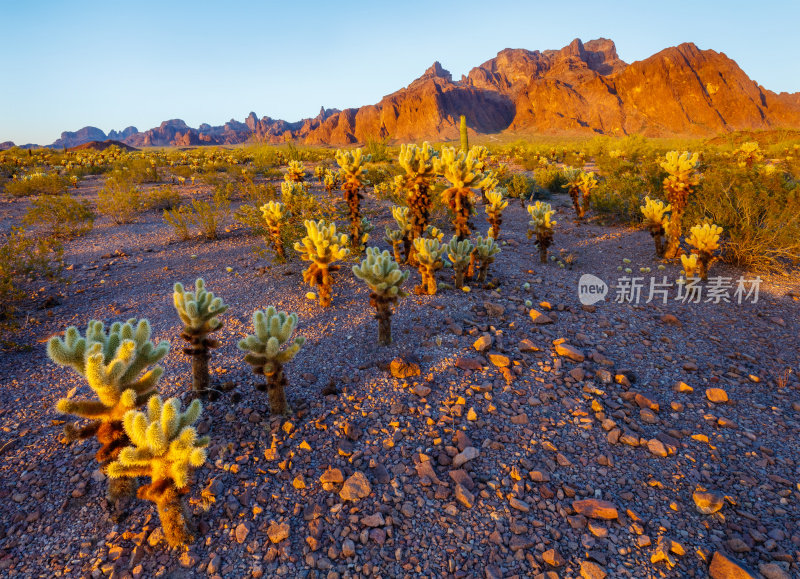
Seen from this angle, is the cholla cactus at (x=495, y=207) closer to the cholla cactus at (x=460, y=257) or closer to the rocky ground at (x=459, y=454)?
the cholla cactus at (x=460, y=257)

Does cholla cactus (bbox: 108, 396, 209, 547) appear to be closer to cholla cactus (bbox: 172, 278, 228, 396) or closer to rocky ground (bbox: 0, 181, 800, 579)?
rocky ground (bbox: 0, 181, 800, 579)

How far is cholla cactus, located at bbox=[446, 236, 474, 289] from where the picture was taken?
5.98 meters

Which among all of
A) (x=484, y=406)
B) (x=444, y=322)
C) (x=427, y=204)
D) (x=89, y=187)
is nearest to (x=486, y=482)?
(x=484, y=406)

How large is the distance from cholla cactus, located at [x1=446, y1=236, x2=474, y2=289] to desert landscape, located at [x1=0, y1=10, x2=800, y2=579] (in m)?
0.08

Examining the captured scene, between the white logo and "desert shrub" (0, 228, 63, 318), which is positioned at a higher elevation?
"desert shrub" (0, 228, 63, 318)

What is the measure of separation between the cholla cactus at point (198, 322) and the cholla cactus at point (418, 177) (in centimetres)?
387

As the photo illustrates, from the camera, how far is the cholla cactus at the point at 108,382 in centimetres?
240

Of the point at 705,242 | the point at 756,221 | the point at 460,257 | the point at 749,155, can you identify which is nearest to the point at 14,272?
the point at 460,257

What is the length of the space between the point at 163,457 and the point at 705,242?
27.1 feet

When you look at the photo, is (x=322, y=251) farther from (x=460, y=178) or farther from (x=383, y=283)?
(x=460, y=178)

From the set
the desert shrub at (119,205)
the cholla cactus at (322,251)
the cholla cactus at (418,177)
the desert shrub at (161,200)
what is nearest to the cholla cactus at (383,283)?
the cholla cactus at (322,251)


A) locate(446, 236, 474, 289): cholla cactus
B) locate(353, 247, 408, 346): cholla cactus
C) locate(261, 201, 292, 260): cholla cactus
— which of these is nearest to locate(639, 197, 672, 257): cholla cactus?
locate(446, 236, 474, 289): cholla cactus

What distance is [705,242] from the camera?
654 cm

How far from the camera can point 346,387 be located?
3.90 meters
